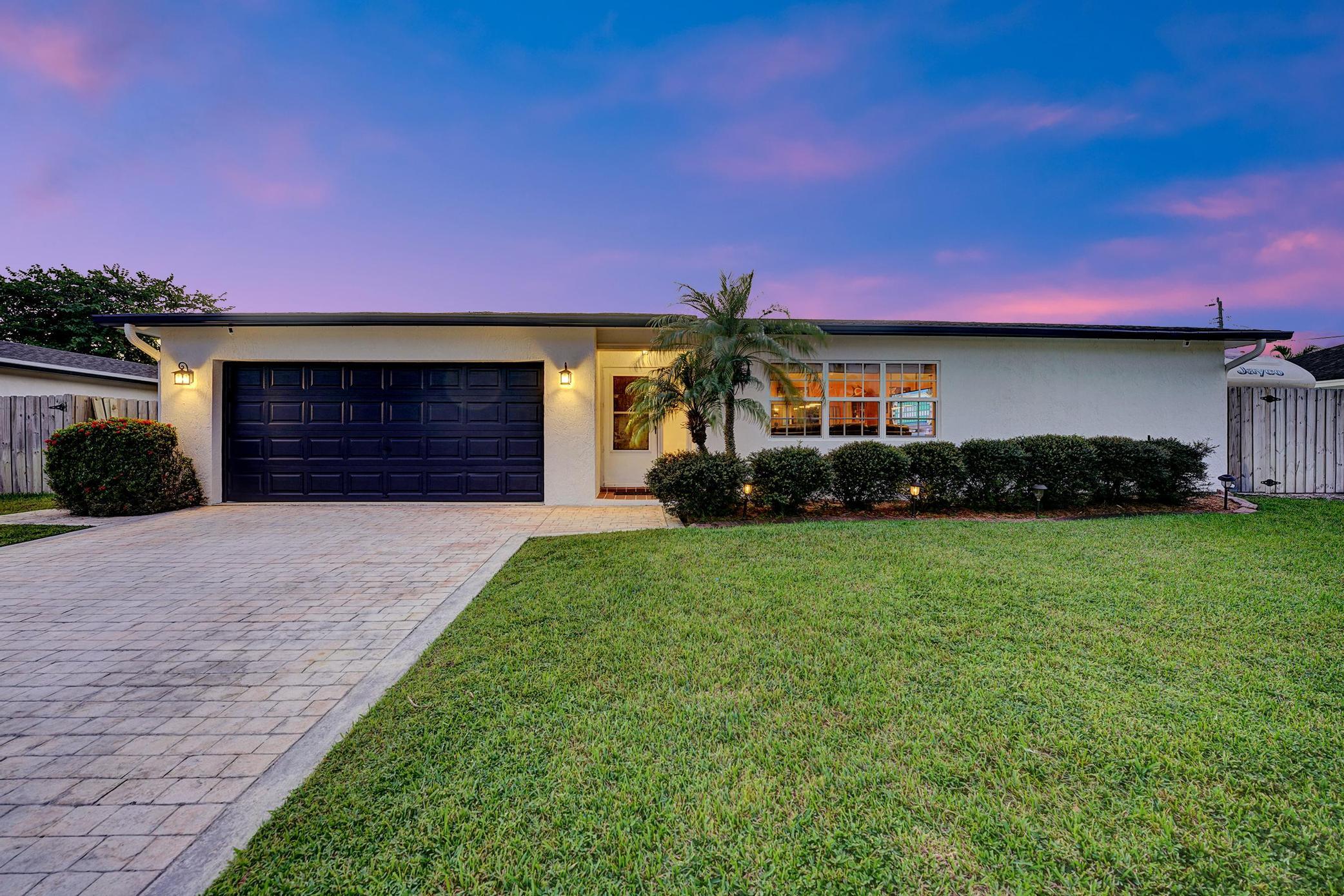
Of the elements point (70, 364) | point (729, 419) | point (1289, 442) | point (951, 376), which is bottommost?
point (1289, 442)

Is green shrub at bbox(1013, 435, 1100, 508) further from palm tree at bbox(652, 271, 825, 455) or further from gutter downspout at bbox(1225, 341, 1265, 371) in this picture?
gutter downspout at bbox(1225, 341, 1265, 371)

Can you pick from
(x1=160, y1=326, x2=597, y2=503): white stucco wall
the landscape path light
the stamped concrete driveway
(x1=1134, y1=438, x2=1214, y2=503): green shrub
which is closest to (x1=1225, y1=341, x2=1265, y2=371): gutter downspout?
(x1=1134, y1=438, x2=1214, y2=503): green shrub

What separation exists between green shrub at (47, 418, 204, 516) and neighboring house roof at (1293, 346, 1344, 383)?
24.0 metres

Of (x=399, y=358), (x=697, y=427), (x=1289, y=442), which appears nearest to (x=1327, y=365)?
(x=1289, y=442)

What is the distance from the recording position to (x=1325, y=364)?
1400cm

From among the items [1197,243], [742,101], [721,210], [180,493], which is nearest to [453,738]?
[180,493]

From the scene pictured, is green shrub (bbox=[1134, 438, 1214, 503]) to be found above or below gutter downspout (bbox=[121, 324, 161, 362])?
below

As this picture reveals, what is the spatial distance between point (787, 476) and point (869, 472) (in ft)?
4.13

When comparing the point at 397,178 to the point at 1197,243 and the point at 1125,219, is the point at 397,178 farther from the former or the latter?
the point at 1197,243

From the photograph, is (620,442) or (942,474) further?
(620,442)

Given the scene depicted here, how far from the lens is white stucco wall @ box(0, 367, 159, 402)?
11820 mm

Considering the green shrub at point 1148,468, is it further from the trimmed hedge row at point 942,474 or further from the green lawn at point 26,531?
the green lawn at point 26,531

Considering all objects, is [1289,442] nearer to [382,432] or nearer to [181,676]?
[181,676]

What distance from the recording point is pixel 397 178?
13023 mm
